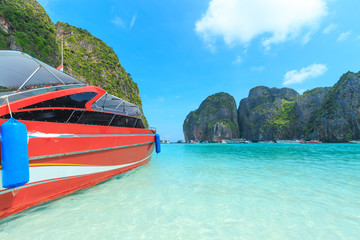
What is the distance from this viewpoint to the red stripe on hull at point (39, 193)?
110 inches

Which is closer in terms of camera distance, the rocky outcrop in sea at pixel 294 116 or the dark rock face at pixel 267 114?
the rocky outcrop in sea at pixel 294 116

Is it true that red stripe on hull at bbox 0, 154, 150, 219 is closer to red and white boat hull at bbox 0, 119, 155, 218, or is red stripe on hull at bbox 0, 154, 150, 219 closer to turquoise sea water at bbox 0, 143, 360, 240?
red and white boat hull at bbox 0, 119, 155, 218

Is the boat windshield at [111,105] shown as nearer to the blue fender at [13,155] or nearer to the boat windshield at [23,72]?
the boat windshield at [23,72]

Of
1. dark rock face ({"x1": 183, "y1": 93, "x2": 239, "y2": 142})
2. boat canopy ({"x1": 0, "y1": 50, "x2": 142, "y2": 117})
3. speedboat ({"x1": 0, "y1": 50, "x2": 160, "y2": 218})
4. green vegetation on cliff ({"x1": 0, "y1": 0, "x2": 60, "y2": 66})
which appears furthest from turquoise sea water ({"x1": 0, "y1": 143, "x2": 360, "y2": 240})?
dark rock face ({"x1": 183, "y1": 93, "x2": 239, "y2": 142})

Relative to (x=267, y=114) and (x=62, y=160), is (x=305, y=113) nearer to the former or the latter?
(x=267, y=114)

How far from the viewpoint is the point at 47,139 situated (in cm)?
338

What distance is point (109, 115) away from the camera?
18.8 ft

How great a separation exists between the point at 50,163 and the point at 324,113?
8825cm

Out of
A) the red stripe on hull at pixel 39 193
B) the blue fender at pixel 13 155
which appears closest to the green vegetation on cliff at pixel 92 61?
the red stripe on hull at pixel 39 193

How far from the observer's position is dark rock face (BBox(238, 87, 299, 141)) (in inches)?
3359

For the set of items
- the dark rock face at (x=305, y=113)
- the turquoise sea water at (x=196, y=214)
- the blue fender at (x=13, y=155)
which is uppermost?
the dark rock face at (x=305, y=113)

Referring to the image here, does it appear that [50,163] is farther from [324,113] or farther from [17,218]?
[324,113]

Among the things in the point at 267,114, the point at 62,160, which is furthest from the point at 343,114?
the point at 62,160

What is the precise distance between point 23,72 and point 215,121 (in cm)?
10679
